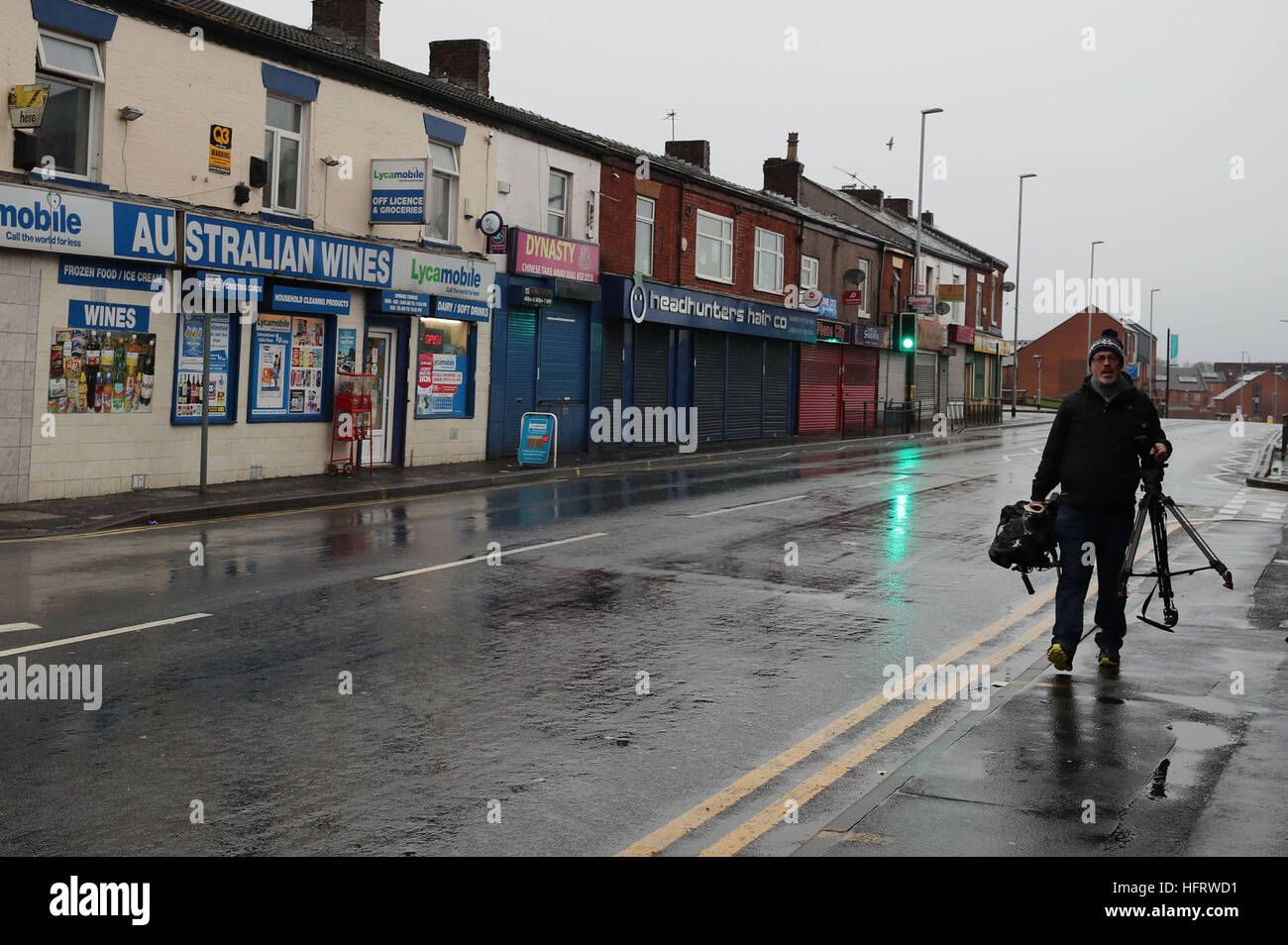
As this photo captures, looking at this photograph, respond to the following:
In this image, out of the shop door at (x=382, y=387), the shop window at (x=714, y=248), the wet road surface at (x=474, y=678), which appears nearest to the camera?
the wet road surface at (x=474, y=678)

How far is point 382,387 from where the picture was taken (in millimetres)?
22406

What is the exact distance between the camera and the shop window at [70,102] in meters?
16.0

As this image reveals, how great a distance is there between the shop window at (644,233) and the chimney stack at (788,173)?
16.4 metres

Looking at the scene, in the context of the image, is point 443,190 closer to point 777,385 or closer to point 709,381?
point 709,381

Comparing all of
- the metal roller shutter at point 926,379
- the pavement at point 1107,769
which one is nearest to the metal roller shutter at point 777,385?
the metal roller shutter at point 926,379

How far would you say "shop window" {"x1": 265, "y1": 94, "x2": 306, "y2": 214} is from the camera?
19.7 metres

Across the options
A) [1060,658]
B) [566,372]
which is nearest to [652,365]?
[566,372]

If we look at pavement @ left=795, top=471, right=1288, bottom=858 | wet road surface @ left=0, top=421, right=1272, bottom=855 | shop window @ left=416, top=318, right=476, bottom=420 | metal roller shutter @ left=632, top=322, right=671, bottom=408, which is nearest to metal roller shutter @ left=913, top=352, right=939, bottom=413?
metal roller shutter @ left=632, top=322, right=671, bottom=408

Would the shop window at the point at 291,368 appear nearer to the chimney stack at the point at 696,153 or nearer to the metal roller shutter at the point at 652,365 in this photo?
the metal roller shutter at the point at 652,365

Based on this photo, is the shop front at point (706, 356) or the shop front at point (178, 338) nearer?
the shop front at point (178, 338)
